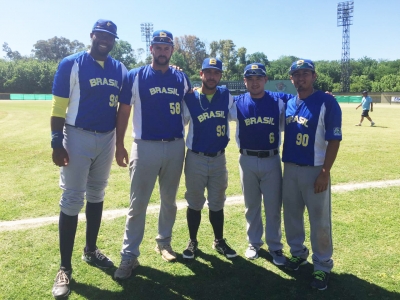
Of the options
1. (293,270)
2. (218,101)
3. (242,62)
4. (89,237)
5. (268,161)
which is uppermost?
(242,62)

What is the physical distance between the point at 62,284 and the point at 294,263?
243 centimetres

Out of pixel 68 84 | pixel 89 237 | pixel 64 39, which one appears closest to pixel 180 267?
pixel 89 237

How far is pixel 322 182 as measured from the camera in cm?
328

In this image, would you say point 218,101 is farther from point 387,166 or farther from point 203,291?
point 387,166

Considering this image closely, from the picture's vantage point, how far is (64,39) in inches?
4508

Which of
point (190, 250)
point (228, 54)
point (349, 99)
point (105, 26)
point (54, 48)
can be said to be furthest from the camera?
point (54, 48)

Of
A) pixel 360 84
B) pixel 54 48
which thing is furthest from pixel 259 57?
pixel 54 48

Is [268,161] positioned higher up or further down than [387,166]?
higher up

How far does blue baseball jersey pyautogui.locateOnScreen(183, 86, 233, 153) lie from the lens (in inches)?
147

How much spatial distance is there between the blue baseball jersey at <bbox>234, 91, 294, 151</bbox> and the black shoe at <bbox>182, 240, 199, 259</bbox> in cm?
133

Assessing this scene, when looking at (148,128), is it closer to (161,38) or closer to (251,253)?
(161,38)

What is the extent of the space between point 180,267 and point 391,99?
148 ft

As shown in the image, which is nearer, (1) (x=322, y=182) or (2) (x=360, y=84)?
(1) (x=322, y=182)

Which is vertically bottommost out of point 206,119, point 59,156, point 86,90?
point 59,156
